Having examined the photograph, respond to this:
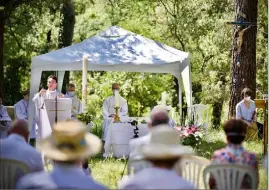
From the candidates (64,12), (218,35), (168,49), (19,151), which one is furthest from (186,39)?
(19,151)

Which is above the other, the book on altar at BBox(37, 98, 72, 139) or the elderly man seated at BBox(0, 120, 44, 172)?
the book on altar at BBox(37, 98, 72, 139)

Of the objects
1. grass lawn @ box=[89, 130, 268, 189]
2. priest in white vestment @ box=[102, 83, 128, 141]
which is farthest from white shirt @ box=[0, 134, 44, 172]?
priest in white vestment @ box=[102, 83, 128, 141]

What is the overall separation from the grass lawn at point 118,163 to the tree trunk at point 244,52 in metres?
1.31

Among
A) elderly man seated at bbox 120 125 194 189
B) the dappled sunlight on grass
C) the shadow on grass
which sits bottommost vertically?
the dappled sunlight on grass

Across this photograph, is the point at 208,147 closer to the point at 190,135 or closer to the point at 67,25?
the point at 190,135

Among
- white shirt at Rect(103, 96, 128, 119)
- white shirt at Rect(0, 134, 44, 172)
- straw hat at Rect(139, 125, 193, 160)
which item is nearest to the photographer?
straw hat at Rect(139, 125, 193, 160)

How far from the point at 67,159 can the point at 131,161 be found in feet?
6.16

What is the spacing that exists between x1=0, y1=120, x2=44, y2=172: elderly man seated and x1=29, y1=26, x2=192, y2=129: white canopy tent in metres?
8.53

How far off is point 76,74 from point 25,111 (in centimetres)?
2097

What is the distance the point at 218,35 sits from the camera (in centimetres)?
2503

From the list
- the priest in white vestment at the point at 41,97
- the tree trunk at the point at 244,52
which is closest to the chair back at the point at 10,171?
the priest in white vestment at the point at 41,97

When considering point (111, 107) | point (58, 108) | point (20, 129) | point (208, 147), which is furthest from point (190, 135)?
point (20, 129)

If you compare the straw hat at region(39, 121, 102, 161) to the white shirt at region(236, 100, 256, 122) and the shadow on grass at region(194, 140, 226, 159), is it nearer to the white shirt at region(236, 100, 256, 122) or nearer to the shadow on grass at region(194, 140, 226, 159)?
the shadow on grass at region(194, 140, 226, 159)

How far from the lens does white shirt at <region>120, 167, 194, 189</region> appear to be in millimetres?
4516
